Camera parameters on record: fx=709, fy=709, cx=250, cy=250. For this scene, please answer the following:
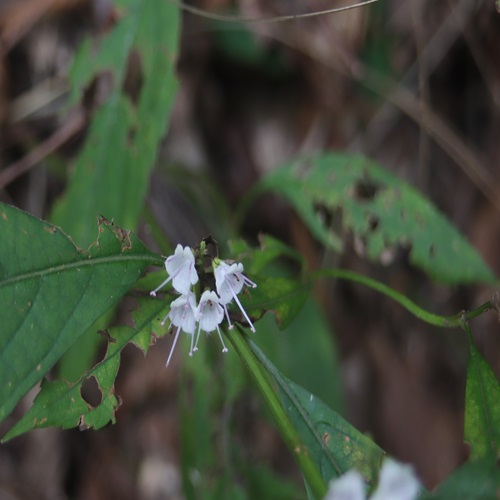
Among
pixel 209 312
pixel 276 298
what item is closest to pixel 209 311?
pixel 209 312

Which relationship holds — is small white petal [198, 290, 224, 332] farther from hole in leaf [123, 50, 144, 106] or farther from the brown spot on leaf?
hole in leaf [123, 50, 144, 106]

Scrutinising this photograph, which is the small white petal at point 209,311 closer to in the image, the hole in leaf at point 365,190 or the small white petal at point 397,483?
the small white petal at point 397,483

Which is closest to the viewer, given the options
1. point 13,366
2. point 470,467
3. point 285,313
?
point 470,467

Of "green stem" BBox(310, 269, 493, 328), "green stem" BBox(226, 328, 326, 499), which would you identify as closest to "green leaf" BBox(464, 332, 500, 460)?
"green stem" BBox(310, 269, 493, 328)

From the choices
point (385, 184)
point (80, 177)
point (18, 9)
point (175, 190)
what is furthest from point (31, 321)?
point (18, 9)

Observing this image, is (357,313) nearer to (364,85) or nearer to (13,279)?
(364,85)

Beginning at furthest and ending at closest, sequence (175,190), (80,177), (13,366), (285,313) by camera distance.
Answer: (175,190) < (80,177) < (285,313) < (13,366)
